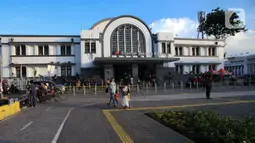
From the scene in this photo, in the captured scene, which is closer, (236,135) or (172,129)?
(236,135)


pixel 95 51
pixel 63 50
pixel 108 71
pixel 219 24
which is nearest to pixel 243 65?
pixel 219 24

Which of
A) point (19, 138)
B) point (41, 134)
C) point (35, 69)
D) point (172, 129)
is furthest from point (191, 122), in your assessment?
point (35, 69)

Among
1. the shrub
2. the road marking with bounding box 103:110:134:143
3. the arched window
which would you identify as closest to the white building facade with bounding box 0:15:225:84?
the arched window

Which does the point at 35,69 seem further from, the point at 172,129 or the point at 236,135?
the point at 236,135

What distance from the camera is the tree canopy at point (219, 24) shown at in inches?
2136

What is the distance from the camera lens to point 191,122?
9.48 meters

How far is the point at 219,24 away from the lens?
183 ft

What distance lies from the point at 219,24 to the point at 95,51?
95.8 feet

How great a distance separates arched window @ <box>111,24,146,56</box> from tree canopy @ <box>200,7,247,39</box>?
19513 mm

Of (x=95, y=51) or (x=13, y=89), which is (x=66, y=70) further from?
(x=13, y=89)

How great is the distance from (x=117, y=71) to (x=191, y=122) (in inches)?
1409

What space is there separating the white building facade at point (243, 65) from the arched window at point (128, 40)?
4703 centimetres

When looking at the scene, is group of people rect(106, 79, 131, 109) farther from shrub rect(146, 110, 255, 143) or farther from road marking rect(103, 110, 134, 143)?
shrub rect(146, 110, 255, 143)

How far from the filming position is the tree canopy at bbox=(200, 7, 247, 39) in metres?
54.2
